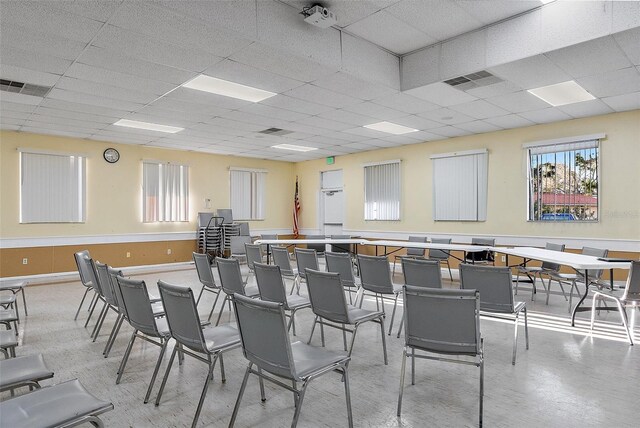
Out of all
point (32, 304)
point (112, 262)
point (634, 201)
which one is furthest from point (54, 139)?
point (634, 201)

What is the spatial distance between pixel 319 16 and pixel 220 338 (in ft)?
10.3

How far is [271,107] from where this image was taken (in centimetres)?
621

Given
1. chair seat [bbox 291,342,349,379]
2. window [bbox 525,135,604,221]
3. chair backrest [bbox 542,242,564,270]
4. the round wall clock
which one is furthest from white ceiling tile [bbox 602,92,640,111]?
the round wall clock

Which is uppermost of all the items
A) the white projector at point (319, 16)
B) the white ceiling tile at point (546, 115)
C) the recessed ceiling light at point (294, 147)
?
the white projector at point (319, 16)

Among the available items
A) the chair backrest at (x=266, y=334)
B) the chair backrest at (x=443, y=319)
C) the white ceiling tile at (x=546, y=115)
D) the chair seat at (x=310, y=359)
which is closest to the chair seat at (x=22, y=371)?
the chair backrest at (x=266, y=334)

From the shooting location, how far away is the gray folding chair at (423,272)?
12.5 feet

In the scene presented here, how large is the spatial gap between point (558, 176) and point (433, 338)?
20.7 ft

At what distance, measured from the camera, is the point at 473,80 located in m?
5.10

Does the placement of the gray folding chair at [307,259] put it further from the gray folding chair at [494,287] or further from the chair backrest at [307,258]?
the gray folding chair at [494,287]

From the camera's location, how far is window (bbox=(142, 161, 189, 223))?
31.7ft

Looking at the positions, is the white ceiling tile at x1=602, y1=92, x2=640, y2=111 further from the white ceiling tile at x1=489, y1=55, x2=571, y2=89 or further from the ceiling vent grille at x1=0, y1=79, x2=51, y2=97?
the ceiling vent grille at x1=0, y1=79, x2=51, y2=97

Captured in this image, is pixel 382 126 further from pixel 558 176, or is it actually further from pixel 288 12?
pixel 288 12

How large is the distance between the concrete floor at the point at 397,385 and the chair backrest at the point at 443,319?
18.9 inches

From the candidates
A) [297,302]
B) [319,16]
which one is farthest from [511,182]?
[297,302]
